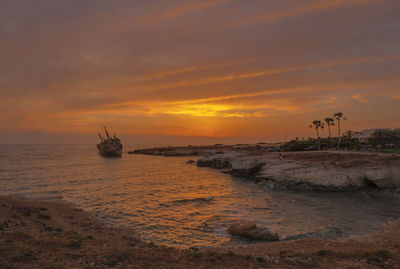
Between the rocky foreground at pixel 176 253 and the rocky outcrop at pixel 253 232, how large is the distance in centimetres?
114

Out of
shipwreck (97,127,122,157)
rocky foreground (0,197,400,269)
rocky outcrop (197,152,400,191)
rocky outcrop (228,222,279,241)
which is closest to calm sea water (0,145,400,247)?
rocky outcrop (228,222,279,241)

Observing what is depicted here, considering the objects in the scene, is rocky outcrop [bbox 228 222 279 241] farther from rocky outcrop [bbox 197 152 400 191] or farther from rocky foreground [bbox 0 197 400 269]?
rocky outcrop [bbox 197 152 400 191]

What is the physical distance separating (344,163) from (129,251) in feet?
122

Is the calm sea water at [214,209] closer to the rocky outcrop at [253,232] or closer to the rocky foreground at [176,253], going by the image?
the rocky outcrop at [253,232]

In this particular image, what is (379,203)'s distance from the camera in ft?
90.4

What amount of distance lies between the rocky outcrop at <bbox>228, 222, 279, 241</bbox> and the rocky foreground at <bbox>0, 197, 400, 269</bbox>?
1.14 meters

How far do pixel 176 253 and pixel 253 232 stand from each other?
277 inches

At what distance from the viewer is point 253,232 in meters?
17.6

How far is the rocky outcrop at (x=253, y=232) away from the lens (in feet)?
57.2

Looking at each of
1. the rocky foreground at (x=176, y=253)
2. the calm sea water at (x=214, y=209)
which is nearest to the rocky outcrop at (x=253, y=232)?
the calm sea water at (x=214, y=209)

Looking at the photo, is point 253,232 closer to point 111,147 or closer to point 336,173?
point 336,173

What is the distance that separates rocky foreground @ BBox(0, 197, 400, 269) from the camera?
424 inches

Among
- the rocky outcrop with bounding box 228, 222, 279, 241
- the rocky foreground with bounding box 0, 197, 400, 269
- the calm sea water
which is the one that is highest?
the rocky foreground with bounding box 0, 197, 400, 269

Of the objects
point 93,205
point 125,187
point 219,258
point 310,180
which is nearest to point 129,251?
point 219,258
